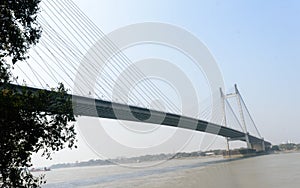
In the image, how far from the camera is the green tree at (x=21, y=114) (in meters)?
2.94

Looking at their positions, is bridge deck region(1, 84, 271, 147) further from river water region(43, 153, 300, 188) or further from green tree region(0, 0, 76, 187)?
green tree region(0, 0, 76, 187)

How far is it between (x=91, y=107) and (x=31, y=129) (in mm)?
14852

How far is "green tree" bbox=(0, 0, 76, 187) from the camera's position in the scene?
2938 mm

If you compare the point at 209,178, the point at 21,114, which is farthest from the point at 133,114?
the point at 21,114

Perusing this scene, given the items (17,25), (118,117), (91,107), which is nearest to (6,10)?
(17,25)

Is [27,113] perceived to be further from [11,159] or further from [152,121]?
[152,121]

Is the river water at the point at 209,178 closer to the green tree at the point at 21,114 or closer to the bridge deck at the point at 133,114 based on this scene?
the bridge deck at the point at 133,114

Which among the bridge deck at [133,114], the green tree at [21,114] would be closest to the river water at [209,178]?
the bridge deck at [133,114]

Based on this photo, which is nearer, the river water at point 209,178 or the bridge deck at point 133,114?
the river water at point 209,178

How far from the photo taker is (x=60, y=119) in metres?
3.49

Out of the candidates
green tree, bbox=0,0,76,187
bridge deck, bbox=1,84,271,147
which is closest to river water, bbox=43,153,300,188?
bridge deck, bbox=1,84,271,147

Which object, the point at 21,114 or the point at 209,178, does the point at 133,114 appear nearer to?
the point at 209,178

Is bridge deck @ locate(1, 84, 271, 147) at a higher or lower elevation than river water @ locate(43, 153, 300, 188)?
higher

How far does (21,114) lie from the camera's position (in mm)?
3090
